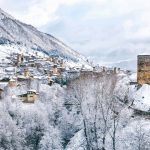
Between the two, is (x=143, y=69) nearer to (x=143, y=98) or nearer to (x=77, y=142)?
(x=143, y=98)

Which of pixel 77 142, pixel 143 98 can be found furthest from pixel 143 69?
pixel 77 142

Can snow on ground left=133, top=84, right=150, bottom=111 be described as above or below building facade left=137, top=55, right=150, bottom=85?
below

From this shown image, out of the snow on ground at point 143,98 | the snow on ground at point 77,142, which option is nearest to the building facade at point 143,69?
the snow on ground at point 143,98

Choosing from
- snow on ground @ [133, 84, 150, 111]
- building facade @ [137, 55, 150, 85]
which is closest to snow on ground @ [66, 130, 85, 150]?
snow on ground @ [133, 84, 150, 111]

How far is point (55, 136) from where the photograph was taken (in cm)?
6088

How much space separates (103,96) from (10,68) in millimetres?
105079

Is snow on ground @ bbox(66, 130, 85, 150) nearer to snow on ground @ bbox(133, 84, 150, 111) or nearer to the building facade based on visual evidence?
snow on ground @ bbox(133, 84, 150, 111)

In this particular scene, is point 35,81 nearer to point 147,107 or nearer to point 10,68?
point 147,107

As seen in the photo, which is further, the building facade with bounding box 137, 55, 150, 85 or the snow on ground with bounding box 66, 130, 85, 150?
the building facade with bounding box 137, 55, 150, 85

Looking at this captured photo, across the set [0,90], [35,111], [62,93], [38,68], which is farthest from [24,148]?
[38,68]

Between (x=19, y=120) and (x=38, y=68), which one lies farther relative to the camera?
(x=38, y=68)

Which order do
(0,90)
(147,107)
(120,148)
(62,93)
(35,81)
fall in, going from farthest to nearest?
(35,81)
(0,90)
(62,93)
(147,107)
(120,148)

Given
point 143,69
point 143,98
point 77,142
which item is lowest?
point 77,142

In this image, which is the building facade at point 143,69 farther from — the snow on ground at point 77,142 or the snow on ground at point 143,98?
the snow on ground at point 77,142
